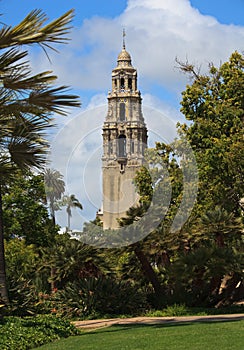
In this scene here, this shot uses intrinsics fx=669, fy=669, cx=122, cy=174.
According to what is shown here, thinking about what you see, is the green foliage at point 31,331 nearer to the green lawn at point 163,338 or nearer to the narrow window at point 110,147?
the green lawn at point 163,338

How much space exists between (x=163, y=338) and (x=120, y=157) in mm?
11928

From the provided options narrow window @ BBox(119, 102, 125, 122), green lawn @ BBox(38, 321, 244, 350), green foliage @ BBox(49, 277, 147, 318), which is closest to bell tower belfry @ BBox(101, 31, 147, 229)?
narrow window @ BBox(119, 102, 125, 122)

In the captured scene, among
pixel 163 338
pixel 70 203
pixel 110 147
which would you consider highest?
pixel 110 147

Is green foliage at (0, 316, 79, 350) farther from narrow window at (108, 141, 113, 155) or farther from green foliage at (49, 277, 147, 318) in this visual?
narrow window at (108, 141, 113, 155)

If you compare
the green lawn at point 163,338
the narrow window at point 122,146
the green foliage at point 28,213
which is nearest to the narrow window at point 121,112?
the narrow window at point 122,146

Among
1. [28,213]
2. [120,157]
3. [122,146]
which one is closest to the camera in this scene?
[120,157]

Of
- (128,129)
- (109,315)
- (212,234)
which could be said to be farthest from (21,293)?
(128,129)

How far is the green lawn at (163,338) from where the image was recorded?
1163 centimetres

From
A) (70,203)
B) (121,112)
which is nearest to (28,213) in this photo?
(121,112)

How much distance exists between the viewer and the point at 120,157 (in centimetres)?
2400

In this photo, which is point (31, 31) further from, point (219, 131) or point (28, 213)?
point (28, 213)

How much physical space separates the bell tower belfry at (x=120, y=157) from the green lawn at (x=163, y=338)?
7.08 m

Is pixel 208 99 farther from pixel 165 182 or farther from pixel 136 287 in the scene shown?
pixel 136 287

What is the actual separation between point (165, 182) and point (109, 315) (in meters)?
9.44
